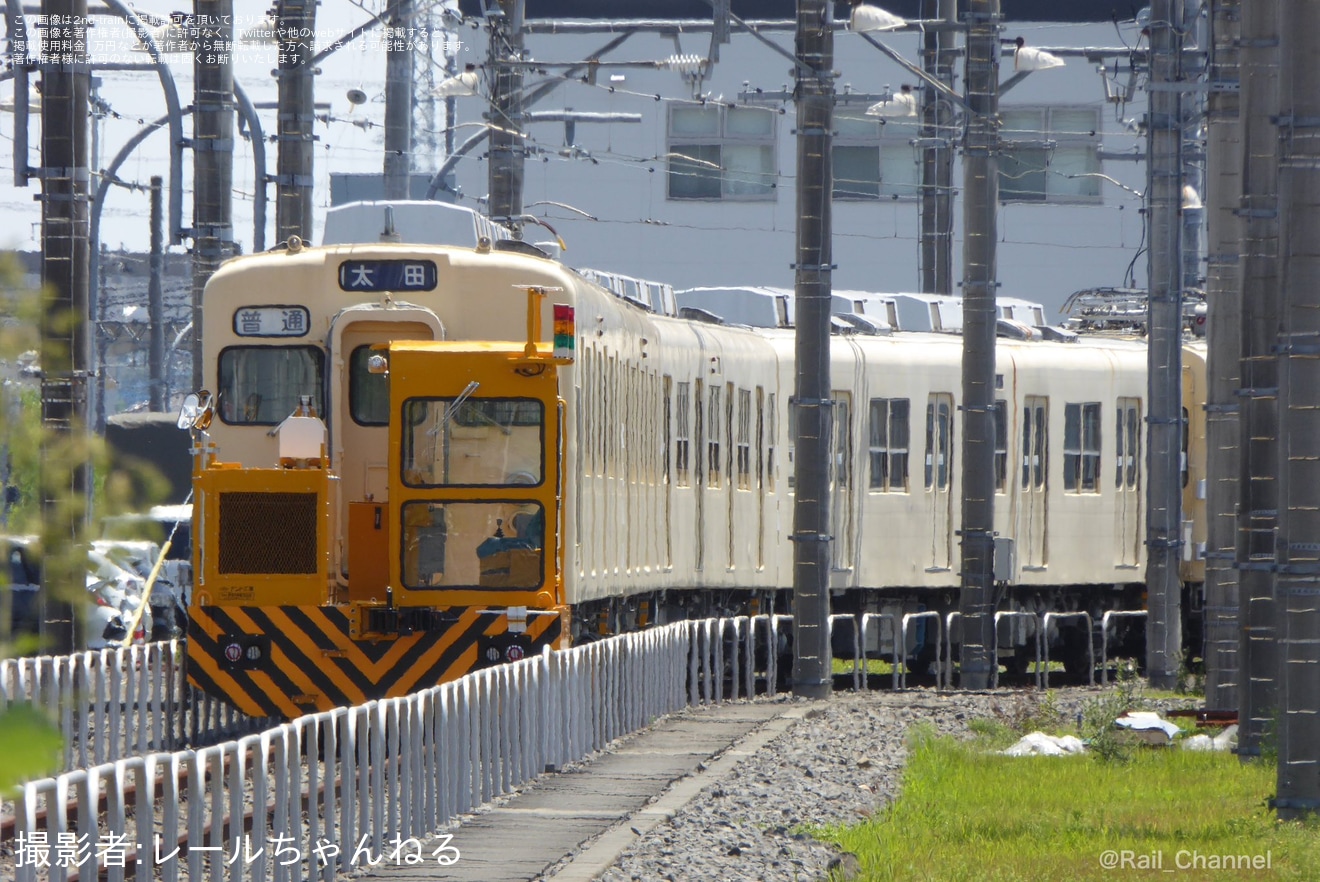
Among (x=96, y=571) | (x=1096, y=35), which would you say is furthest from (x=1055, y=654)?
(x=1096, y=35)

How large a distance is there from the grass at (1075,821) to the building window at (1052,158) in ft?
125

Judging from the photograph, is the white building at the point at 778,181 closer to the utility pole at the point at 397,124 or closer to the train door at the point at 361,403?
the utility pole at the point at 397,124

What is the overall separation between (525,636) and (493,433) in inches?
52.4

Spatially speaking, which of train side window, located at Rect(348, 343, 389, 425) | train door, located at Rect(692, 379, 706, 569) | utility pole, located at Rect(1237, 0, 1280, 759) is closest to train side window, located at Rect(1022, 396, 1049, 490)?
train door, located at Rect(692, 379, 706, 569)

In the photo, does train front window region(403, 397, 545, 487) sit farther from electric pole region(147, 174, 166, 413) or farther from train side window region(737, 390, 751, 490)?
electric pole region(147, 174, 166, 413)

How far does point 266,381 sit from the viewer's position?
15008mm

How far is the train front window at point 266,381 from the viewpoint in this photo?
15.0 metres

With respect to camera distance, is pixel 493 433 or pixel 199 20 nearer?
pixel 493 433

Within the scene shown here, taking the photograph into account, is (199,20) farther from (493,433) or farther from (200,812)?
(200,812)

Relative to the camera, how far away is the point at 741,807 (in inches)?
451

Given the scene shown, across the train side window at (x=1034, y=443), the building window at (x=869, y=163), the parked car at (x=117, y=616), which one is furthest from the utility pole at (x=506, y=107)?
the building window at (x=869, y=163)

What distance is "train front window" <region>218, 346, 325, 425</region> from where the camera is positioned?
15.0 meters

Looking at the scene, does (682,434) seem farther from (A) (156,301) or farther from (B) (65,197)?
(A) (156,301)

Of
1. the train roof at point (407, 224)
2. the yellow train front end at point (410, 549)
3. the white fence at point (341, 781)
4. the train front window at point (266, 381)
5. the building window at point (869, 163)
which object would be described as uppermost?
the building window at point (869, 163)
